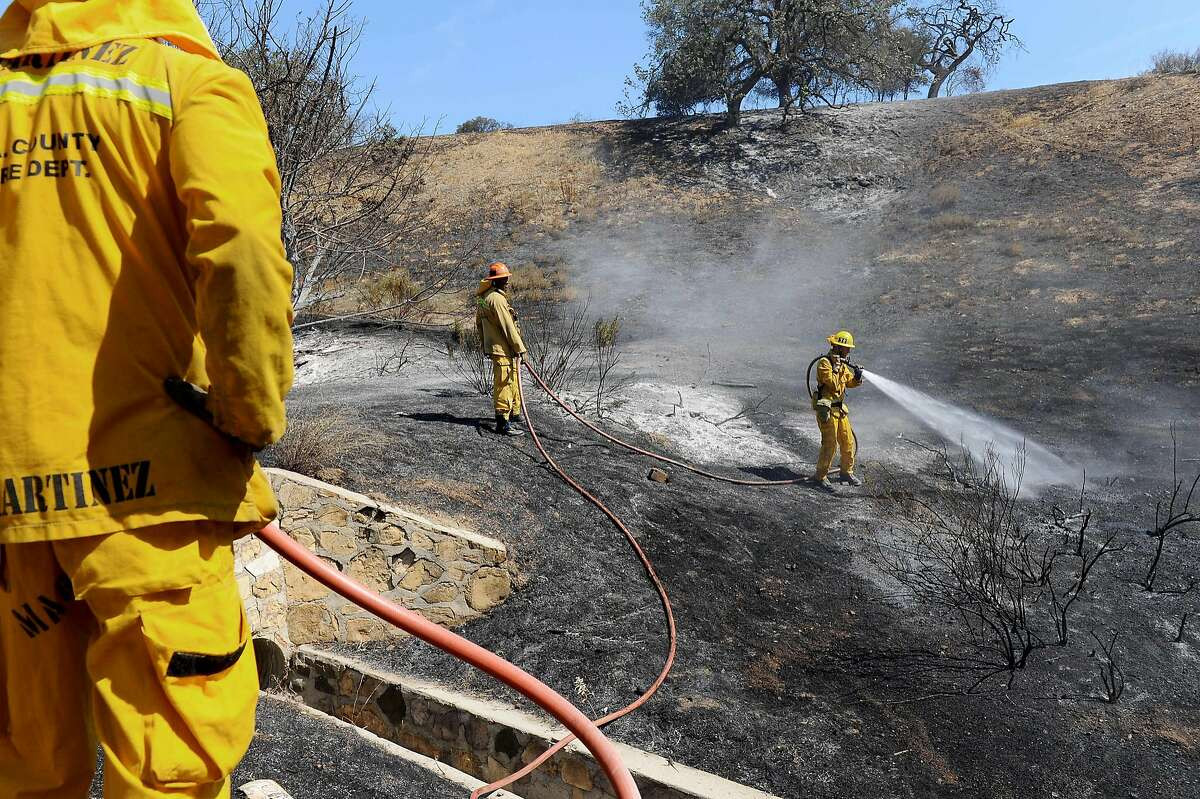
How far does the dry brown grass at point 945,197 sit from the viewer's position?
2291 centimetres

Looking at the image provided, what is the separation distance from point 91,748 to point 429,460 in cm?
558

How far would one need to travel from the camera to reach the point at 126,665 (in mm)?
1581

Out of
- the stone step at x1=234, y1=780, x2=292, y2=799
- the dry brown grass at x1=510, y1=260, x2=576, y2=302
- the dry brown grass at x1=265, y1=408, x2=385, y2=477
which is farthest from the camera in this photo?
the dry brown grass at x1=510, y1=260, x2=576, y2=302

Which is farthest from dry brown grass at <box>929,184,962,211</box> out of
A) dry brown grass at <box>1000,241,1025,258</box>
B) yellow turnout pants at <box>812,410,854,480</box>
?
yellow turnout pants at <box>812,410,854,480</box>

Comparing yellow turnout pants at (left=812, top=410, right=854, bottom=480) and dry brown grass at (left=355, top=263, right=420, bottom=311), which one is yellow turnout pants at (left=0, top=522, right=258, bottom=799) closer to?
yellow turnout pants at (left=812, top=410, right=854, bottom=480)

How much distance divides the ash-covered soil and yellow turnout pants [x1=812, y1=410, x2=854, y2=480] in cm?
38

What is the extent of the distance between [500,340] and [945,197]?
717 inches

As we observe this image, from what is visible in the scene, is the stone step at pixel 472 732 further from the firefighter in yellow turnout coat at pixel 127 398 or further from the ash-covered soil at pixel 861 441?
the firefighter in yellow turnout coat at pixel 127 398

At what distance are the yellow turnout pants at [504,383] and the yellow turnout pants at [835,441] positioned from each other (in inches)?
125

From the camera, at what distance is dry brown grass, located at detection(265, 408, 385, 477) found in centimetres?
627

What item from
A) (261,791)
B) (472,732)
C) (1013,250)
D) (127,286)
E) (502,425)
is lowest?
(472,732)

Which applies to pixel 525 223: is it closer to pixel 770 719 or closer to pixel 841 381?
pixel 841 381

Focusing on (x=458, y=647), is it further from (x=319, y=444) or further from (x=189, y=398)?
(x=319, y=444)

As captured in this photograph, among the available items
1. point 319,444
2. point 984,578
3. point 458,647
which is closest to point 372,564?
point 319,444
